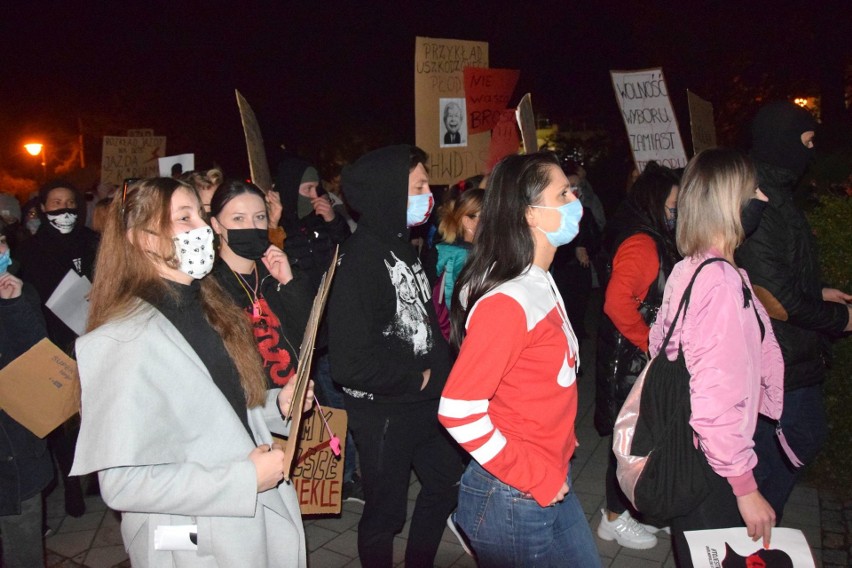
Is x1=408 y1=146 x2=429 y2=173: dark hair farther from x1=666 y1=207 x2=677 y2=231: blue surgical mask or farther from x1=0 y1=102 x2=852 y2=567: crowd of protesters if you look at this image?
x1=666 y1=207 x2=677 y2=231: blue surgical mask

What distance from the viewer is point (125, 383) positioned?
6.79ft

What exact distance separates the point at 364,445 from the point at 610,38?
1966 centimetres

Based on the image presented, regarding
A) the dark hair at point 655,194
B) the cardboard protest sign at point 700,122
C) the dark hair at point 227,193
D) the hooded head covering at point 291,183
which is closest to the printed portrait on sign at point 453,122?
the hooded head covering at point 291,183

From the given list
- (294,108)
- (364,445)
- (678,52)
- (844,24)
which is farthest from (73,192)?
(294,108)

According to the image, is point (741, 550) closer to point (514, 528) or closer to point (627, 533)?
point (514, 528)

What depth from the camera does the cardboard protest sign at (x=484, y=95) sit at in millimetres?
6801

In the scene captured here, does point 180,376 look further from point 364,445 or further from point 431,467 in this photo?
point 431,467

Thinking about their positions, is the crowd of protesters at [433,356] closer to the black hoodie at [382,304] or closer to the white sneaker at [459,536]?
the black hoodie at [382,304]

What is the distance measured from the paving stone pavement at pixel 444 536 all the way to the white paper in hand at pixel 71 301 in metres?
1.35

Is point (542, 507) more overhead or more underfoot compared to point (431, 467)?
more overhead

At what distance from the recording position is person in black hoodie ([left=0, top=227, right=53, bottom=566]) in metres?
3.62

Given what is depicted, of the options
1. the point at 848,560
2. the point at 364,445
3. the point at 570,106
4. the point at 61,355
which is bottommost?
the point at 848,560

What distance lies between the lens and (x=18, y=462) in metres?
3.67

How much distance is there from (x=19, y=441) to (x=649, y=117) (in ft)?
18.8
